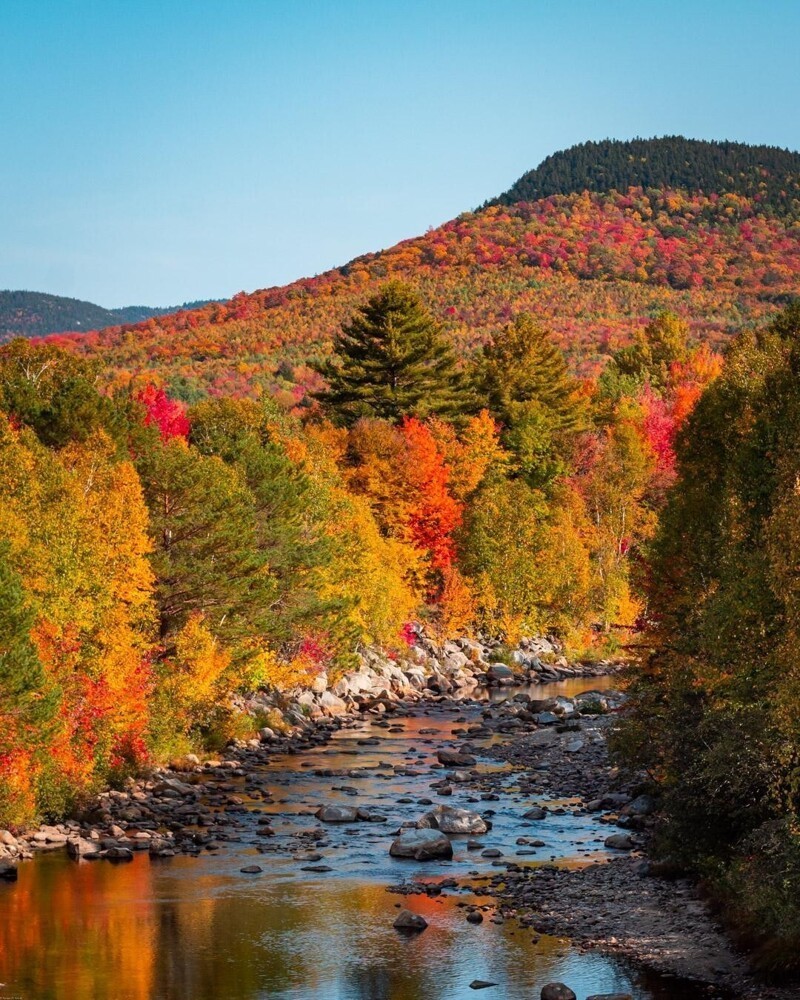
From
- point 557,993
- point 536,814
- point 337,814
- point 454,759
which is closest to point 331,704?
point 454,759

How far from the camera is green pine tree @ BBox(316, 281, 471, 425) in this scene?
80250 mm

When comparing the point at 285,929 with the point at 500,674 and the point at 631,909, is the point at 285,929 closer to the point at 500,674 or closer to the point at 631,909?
the point at 631,909

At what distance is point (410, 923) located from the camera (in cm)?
2702

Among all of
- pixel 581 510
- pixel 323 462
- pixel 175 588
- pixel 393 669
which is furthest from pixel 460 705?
pixel 581 510

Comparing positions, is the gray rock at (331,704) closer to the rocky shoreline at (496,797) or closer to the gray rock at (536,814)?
the rocky shoreline at (496,797)

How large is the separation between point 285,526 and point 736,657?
30296 millimetres

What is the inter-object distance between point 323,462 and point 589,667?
21.6m

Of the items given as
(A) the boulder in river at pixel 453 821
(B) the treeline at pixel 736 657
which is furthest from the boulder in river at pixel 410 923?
(A) the boulder in river at pixel 453 821

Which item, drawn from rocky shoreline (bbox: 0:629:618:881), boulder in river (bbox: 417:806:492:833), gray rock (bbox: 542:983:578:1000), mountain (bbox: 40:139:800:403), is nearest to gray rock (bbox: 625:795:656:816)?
boulder in river (bbox: 417:806:492:833)

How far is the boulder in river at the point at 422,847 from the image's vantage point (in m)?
33.1

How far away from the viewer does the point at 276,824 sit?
36.5m

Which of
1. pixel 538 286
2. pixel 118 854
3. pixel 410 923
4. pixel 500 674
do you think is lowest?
pixel 500 674

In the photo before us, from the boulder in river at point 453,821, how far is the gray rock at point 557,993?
12.0 metres

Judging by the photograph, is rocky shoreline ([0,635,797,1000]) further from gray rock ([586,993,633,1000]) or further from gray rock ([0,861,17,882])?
gray rock ([586,993,633,1000])
